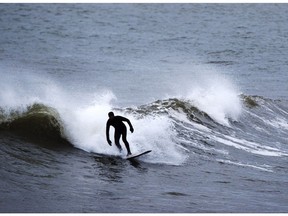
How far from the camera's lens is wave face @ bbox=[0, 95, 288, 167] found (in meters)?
15.9

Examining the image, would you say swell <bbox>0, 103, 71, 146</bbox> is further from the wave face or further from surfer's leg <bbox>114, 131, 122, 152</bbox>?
surfer's leg <bbox>114, 131, 122, 152</bbox>

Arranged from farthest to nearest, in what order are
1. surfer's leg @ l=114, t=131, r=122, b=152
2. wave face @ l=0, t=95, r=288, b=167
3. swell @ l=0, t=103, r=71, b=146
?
swell @ l=0, t=103, r=71, b=146 → wave face @ l=0, t=95, r=288, b=167 → surfer's leg @ l=114, t=131, r=122, b=152

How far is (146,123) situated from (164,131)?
62cm

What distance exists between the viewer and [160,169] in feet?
47.1

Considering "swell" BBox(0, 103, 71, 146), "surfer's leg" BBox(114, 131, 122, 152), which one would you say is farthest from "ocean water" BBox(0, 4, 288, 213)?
"surfer's leg" BBox(114, 131, 122, 152)

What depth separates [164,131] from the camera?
1722 cm

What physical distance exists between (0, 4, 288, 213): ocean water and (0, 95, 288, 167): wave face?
4 cm

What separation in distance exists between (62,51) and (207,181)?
78.0 feet

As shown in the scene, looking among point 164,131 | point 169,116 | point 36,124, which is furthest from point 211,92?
point 36,124

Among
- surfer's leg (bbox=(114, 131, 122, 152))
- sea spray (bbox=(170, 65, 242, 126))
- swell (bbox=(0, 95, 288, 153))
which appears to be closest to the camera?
surfer's leg (bbox=(114, 131, 122, 152))

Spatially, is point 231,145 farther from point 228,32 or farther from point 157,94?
point 228,32

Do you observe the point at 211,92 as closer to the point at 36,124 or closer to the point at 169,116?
the point at 169,116

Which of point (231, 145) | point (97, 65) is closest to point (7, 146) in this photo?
point (231, 145)

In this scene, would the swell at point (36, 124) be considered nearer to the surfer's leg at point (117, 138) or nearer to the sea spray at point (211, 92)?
the surfer's leg at point (117, 138)
